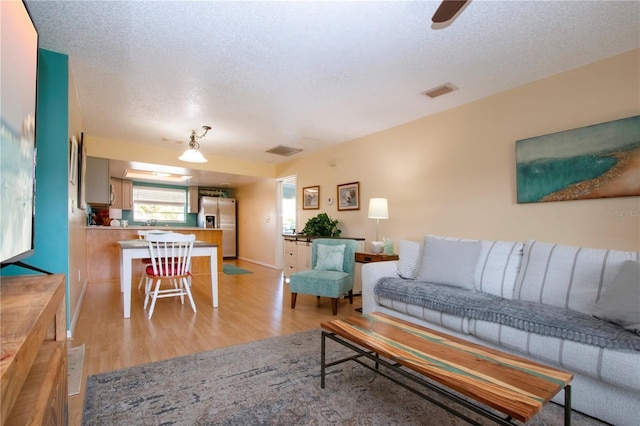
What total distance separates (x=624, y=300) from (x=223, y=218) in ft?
26.4

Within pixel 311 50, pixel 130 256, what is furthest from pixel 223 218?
pixel 311 50

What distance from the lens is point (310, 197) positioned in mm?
5633

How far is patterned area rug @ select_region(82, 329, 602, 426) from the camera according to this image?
5.18 feet

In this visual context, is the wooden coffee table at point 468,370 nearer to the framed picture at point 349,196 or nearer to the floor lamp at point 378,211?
the floor lamp at point 378,211

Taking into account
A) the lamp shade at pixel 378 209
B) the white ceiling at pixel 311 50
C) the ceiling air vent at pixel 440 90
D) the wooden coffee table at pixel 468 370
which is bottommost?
the wooden coffee table at pixel 468 370

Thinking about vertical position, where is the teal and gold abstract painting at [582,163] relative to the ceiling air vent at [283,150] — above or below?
below

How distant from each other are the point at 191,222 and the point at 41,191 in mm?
6572

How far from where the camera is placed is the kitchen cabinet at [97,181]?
4.70 meters

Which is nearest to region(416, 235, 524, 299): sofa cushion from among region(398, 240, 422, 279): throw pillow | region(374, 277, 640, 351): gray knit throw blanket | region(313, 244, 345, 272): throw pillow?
region(374, 277, 640, 351): gray knit throw blanket

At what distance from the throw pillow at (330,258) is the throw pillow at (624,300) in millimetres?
2392

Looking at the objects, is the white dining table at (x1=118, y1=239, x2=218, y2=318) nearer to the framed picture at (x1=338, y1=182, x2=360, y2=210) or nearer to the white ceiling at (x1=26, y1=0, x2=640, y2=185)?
the white ceiling at (x1=26, y1=0, x2=640, y2=185)

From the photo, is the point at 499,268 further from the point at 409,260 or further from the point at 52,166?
the point at 52,166

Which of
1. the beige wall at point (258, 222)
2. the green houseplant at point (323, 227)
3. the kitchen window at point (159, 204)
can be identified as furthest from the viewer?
the kitchen window at point (159, 204)

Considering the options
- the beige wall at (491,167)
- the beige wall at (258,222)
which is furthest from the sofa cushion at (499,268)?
the beige wall at (258,222)
